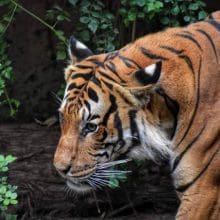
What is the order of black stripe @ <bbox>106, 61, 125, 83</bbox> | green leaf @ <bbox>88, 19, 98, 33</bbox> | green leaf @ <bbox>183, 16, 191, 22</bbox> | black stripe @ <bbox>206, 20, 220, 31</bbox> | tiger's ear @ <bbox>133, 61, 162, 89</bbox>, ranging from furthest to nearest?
green leaf @ <bbox>183, 16, 191, 22</bbox>, green leaf @ <bbox>88, 19, 98, 33</bbox>, black stripe @ <bbox>206, 20, 220, 31</bbox>, black stripe @ <bbox>106, 61, 125, 83</bbox>, tiger's ear @ <bbox>133, 61, 162, 89</bbox>

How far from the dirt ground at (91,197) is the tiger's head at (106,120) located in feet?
5.74

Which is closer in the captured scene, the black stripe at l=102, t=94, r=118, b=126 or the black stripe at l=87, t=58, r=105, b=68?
the black stripe at l=102, t=94, r=118, b=126

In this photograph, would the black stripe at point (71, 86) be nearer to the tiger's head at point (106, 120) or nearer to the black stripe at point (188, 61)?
the tiger's head at point (106, 120)

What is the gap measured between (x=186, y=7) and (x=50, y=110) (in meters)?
2.07

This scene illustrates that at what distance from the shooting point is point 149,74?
4383mm

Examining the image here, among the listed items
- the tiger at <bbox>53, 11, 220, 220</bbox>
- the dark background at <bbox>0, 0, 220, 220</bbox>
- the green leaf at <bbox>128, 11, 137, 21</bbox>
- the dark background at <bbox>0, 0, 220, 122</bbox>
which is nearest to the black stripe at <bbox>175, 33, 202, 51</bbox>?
the tiger at <bbox>53, 11, 220, 220</bbox>

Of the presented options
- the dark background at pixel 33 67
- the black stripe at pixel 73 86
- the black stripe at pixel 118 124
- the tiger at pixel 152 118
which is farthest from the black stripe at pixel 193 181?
Answer: the dark background at pixel 33 67

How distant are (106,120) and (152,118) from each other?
25 centimetres

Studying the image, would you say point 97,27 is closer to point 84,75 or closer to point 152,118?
point 84,75

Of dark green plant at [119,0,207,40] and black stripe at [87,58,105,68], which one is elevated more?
black stripe at [87,58,105,68]

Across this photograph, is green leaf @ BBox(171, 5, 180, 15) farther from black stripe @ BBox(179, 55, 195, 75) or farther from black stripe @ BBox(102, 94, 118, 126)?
black stripe @ BBox(102, 94, 118, 126)

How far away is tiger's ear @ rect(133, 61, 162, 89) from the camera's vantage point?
4.37 meters

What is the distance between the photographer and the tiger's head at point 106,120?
14.7 ft

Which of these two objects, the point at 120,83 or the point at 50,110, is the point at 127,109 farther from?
the point at 50,110
